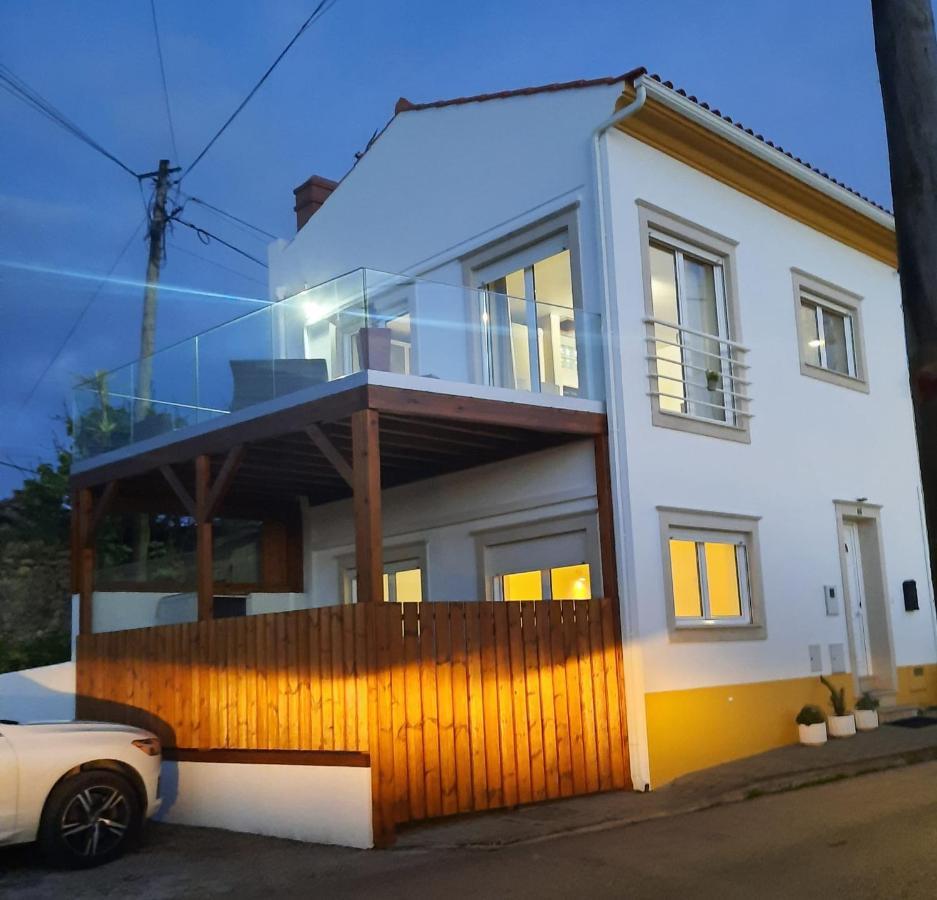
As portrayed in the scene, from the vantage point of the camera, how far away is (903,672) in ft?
45.1

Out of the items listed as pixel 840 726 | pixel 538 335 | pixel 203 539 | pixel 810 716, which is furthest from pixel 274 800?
pixel 840 726

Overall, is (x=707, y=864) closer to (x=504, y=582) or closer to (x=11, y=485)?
(x=504, y=582)

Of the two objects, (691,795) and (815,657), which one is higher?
(815,657)

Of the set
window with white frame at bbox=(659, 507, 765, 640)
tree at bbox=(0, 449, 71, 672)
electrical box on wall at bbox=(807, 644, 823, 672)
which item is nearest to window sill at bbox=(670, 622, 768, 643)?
window with white frame at bbox=(659, 507, 765, 640)

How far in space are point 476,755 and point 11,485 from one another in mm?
11280

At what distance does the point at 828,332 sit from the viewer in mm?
14305

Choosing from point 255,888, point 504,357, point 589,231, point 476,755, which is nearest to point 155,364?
point 504,357

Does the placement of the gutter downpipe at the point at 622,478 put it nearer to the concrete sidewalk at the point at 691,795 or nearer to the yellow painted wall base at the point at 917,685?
the concrete sidewalk at the point at 691,795

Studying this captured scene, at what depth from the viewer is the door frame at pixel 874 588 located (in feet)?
43.7

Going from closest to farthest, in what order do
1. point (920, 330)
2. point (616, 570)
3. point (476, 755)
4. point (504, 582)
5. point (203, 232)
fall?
point (920, 330) → point (476, 755) → point (616, 570) → point (504, 582) → point (203, 232)

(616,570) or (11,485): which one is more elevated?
(11,485)

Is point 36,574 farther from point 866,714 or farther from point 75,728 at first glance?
point 866,714

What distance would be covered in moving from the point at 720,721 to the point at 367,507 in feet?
14.9

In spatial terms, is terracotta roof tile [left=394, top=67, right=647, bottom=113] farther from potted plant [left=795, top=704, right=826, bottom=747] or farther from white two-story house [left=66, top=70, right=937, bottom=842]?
potted plant [left=795, top=704, right=826, bottom=747]
